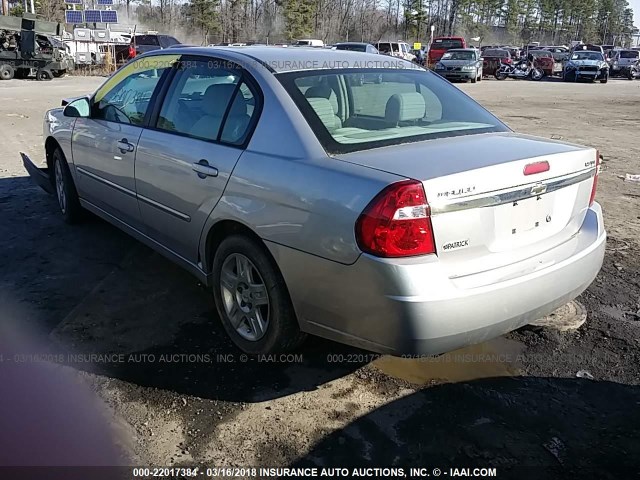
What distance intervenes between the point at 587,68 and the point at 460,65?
366 inches

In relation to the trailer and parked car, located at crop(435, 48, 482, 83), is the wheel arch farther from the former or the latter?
parked car, located at crop(435, 48, 482, 83)

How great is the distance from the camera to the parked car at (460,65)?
98.1 ft

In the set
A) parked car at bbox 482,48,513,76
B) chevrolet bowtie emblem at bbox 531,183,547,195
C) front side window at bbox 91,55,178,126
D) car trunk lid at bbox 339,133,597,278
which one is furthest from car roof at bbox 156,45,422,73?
parked car at bbox 482,48,513,76

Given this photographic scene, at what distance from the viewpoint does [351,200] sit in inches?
102

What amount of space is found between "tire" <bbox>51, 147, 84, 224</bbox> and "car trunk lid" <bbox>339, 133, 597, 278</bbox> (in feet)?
11.5

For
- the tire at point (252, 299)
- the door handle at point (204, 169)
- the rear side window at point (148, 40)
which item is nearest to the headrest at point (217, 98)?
the door handle at point (204, 169)

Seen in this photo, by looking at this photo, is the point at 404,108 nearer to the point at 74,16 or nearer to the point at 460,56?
the point at 460,56

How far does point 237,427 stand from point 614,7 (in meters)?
130

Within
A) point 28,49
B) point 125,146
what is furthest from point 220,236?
point 28,49

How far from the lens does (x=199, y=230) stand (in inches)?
139

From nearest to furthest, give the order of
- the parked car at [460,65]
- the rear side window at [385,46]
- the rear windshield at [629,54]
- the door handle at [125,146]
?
the door handle at [125,146], the parked car at [460,65], the rear side window at [385,46], the rear windshield at [629,54]

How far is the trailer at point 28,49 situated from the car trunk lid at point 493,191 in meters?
26.4

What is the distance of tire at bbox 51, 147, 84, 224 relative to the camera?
17.8ft

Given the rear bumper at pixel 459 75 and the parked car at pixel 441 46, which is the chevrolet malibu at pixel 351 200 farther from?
the parked car at pixel 441 46
